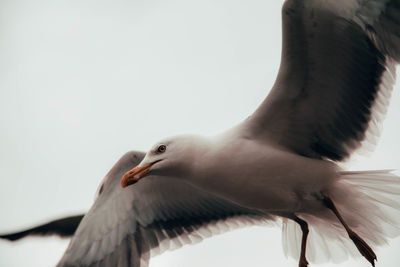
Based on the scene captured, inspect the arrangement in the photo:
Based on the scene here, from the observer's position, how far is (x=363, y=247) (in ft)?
13.1

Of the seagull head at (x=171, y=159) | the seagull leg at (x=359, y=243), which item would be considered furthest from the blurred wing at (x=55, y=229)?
the seagull leg at (x=359, y=243)

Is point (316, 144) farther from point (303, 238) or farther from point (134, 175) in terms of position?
point (134, 175)

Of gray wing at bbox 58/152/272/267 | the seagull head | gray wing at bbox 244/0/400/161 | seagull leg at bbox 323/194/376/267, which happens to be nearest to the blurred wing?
gray wing at bbox 58/152/272/267

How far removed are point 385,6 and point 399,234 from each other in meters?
1.50

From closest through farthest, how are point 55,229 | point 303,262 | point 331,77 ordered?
1. point 331,77
2. point 303,262
3. point 55,229

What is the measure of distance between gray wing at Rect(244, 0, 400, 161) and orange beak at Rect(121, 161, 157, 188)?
72 cm

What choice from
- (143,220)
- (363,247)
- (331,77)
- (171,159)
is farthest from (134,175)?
(363,247)

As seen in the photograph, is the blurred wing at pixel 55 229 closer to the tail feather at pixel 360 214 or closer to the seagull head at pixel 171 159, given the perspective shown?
the seagull head at pixel 171 159

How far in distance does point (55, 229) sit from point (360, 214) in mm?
2417

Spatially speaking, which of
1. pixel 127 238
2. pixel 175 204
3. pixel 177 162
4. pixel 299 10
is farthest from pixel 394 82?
pixel 127 238

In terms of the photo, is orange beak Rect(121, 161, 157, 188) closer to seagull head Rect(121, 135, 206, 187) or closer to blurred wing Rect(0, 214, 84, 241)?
seagull head Rect(121, 135, 206, 187)

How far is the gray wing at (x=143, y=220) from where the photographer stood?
4793 millimetres

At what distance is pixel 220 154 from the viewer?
3.98m

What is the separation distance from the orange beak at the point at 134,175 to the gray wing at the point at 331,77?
718 millimetres
